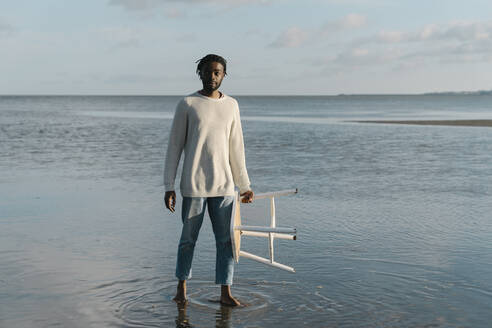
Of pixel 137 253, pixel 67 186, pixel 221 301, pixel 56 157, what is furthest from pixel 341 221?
pixel 56 157

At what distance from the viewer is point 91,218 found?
739cm

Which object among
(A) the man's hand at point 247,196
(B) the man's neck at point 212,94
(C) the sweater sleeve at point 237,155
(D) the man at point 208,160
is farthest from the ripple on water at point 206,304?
(B) the man's neck at point 212,94

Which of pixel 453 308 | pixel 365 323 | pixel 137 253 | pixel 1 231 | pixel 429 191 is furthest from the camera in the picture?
pixel 429 191

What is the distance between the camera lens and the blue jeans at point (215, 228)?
4.26 m

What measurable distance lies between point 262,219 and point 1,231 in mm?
2960

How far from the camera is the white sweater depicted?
4.15 metres

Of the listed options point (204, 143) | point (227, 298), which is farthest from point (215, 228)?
point (204, 143)

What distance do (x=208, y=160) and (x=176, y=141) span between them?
26 cm

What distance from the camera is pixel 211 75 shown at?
4168mm

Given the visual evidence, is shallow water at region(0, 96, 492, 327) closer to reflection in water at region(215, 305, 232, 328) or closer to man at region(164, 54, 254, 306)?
reflection in water at region(215, 305, 232, 328)

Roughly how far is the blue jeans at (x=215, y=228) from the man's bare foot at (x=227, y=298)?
→ 4cm

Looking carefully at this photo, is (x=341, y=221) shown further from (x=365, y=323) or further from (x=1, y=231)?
(x=1, y=231)

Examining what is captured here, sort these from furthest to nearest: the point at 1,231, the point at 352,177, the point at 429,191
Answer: the point at 352,177, the point at 429,191, the point at 1,231

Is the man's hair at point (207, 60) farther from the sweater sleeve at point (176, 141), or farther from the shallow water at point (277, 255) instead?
the shallow water at point (277, 255)
